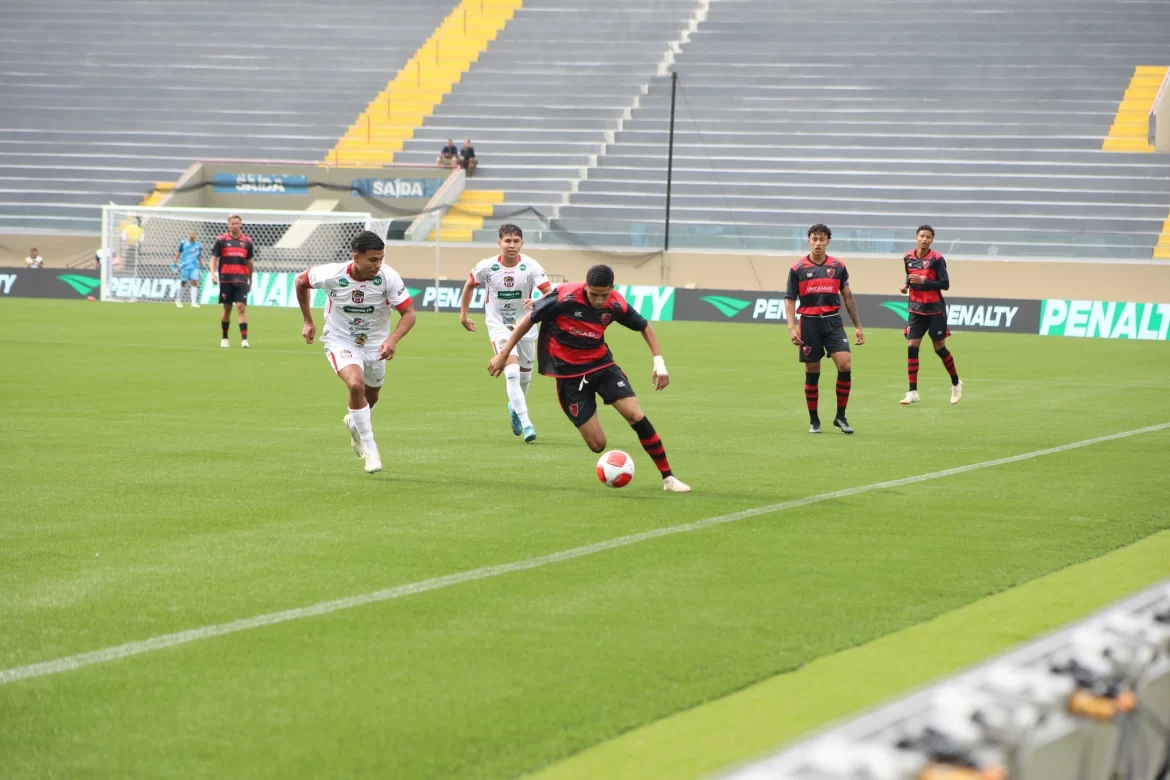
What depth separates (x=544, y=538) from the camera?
27.8ft

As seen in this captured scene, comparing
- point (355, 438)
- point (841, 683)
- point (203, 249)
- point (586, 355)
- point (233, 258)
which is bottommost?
point (841, 683)

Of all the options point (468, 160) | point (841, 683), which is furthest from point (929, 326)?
point (468, 160)

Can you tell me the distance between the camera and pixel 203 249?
149ft

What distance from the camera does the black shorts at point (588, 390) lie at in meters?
10.6

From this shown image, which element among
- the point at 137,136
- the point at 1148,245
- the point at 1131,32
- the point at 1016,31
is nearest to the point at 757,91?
the point at 1016,31

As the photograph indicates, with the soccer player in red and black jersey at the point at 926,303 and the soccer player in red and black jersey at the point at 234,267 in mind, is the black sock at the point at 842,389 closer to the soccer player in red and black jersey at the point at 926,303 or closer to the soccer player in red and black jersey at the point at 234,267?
the soccer player in red and black jersey at the point at 926,303

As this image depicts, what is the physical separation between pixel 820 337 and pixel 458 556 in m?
7.58

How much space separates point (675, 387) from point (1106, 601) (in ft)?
41.0

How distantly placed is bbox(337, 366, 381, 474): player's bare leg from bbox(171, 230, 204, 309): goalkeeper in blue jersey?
30.1 m

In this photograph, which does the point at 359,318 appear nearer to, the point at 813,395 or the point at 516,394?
the point at 516,394

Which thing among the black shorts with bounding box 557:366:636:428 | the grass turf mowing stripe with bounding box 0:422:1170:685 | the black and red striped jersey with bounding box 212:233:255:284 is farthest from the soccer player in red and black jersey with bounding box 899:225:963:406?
the black and red striped jersey with bounding box 212:233:255:284

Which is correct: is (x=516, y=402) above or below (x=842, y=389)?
below

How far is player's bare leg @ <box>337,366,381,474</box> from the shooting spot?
36.3 ft

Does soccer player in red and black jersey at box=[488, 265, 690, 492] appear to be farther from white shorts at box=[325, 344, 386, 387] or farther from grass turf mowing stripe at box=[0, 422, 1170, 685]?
white shorts at box=[325, 344, 386, 387]
